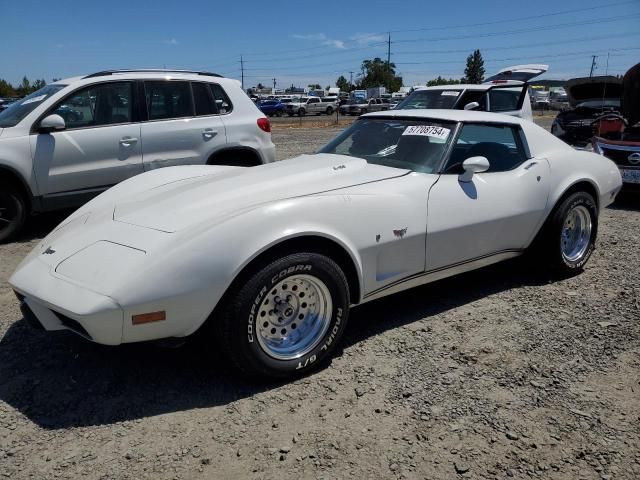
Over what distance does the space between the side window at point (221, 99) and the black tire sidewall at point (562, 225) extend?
162 inches

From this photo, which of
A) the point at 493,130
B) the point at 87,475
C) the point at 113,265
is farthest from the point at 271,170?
the point at 87,475

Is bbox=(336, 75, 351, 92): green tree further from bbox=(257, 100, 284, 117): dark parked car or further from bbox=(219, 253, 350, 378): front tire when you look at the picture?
bbox=(219, 253, 350, 378): front tire

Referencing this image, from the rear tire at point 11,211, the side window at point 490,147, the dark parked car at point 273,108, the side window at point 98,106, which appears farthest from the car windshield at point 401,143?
the dark parked car at point 273,108

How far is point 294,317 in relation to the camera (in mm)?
3100

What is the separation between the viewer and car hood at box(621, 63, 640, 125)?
338 inches

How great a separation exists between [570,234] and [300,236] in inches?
114

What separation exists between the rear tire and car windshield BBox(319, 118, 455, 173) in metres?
3.38

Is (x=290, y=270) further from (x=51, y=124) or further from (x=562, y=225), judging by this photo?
(x=51, y=124)

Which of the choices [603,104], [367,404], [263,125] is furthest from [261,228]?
[603,104]

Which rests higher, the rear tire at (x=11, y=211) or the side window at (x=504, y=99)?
the side window at (x=504, y=99)

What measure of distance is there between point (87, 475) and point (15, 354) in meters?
1.37

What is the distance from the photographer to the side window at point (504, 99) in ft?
31.9

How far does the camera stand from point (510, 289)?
4.47 metres

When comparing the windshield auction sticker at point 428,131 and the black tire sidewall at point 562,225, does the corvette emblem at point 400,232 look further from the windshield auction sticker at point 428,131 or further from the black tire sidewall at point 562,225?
the black tire sidewall at point 562,225
